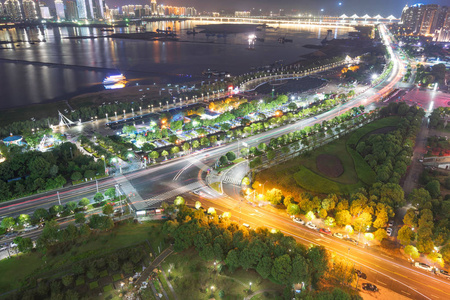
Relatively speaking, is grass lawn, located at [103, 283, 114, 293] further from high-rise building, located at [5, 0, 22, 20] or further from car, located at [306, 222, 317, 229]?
high-rise building, located at [5, 0, 22, 20]

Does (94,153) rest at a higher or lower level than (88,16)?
lower

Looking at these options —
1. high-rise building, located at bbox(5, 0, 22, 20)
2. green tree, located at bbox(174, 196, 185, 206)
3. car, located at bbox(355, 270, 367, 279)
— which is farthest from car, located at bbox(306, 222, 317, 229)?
high-rise building, located at bbox(5, 0, 22, 20)

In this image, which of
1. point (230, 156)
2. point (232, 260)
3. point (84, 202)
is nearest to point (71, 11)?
point (230, 156)

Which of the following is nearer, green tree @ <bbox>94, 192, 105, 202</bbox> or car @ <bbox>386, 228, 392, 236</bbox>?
car @ <bbox>386, 228, 392, 236</bbox>

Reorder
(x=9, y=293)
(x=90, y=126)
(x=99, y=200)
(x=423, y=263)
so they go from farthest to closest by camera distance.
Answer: (x=90, y=126) → (x=99, y=200) → (x=423, y=263) → (x=9, y=293)

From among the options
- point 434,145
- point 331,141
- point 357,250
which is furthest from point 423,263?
point 434,145

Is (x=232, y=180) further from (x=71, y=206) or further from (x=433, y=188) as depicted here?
(x=433, y=188)

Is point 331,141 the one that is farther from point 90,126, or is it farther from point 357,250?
point 90,126
